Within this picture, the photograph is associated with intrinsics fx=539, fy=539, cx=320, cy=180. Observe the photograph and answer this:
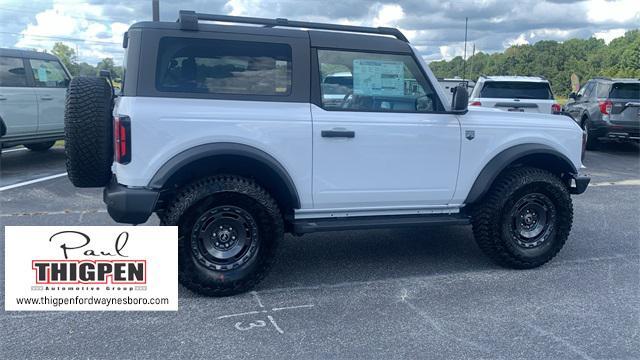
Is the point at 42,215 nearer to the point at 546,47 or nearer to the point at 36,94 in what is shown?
the point at 36,94

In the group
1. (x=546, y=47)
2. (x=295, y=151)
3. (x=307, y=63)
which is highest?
(x=546, y=47)

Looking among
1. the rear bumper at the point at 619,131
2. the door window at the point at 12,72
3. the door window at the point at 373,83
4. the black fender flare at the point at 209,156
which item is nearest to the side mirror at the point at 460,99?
the door window at the point at 373,83

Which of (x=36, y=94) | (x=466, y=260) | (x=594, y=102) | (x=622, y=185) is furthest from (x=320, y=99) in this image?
(x=594, y=102)

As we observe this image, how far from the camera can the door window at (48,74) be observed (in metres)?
9.57

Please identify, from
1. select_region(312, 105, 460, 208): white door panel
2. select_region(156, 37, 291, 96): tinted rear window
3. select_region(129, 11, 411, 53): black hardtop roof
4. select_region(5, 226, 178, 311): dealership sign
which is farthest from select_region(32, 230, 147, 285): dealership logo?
select_region(129, 11, 411, 53): black hardtop roof

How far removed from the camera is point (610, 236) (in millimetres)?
5758

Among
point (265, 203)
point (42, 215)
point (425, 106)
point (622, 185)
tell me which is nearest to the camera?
point (265, 203)

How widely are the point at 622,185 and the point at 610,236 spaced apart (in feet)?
11.1

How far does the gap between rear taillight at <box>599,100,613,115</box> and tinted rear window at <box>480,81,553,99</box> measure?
221 centimetres

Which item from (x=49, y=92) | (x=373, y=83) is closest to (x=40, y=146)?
(x=49, y=92)

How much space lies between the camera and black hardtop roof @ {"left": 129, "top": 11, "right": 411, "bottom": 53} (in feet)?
12.6

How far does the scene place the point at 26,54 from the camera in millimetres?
9391

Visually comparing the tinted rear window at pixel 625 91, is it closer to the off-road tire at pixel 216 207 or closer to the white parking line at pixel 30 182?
the off-road tire at pixel 216 207

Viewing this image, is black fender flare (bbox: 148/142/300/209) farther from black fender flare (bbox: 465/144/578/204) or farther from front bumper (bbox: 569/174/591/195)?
front bumper (bbox: 569/174/591/195)
